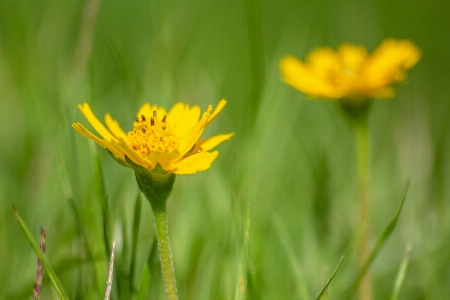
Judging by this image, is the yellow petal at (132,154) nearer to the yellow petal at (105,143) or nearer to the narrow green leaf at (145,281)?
the yellow petal at (105,143)

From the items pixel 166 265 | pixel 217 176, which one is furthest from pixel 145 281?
pixel 217 176

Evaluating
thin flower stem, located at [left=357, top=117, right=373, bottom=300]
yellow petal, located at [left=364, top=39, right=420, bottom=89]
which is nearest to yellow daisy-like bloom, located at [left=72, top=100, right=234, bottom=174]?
thin flower stem, located at [left=357, top=117, right=373, bottom=300]

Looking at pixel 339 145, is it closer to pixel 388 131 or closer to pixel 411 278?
pixel 388 131

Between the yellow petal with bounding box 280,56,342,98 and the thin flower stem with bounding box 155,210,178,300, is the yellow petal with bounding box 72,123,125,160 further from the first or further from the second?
the yellow petal with bounding box 280,56,342,98

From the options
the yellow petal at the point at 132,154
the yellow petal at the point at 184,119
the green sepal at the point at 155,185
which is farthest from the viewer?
the yellow petal at the point at 184,119

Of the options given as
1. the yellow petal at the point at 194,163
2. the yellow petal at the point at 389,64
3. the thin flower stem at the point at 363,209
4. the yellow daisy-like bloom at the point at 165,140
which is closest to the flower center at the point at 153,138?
the yellow daisy-like bloom at the point at 165,140

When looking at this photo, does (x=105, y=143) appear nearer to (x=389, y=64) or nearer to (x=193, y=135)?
(x=193, y=135)

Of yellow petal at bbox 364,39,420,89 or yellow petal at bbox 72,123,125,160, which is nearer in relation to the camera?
yellow petal at bbox 72,123,125,160
